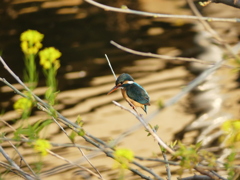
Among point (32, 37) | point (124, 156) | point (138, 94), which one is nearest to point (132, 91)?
point (138, 94)

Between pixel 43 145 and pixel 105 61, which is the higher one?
pixel 43 145

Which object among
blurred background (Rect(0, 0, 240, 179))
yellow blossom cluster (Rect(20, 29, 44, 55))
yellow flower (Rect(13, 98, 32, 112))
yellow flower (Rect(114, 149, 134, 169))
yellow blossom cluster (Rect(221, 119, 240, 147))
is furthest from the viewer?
blurred background (Rect(0, 0, 240, 179))

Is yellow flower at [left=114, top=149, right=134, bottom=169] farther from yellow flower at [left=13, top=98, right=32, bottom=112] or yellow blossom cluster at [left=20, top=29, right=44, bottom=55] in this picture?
yellow blossom cluster at [left=20, top=29, right=44, bottom=55]

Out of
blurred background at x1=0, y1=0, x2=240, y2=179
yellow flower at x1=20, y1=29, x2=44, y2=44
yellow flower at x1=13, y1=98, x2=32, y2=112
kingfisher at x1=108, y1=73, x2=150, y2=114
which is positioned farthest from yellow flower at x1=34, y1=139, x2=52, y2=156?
blurred background at x1=0, y1=0, x2=240, y2=179

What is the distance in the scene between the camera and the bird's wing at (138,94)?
3.68m

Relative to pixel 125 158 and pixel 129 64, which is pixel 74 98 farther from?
pixel 125 158

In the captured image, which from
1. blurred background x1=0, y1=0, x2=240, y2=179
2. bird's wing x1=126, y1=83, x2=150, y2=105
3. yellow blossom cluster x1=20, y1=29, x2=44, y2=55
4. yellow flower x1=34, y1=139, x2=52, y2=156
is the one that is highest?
yellow blossom cluster x1=20, y1=29, x2=44, y2=55

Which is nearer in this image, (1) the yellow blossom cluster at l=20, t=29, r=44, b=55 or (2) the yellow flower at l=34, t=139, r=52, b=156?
(2) the yellow flower at l=34, t=139, r=52, b=156

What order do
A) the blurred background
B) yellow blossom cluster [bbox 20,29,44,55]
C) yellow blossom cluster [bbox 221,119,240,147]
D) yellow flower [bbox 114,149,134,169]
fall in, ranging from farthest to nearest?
the blurred background < yellow blossom cluster [bbox 20,29,44,55] < yellow blossom cluster [bbox 221,119,240,147] < yellow flower [bbox 114,149,134,169]

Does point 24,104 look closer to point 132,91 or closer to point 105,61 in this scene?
point 132,91

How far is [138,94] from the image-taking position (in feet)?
12.0

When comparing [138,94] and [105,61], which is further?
[105,61]

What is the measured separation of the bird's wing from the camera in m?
3.68

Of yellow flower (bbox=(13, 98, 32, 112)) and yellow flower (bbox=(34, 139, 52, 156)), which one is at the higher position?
yellow flower (bbox=(13, 98, 32, 112))
